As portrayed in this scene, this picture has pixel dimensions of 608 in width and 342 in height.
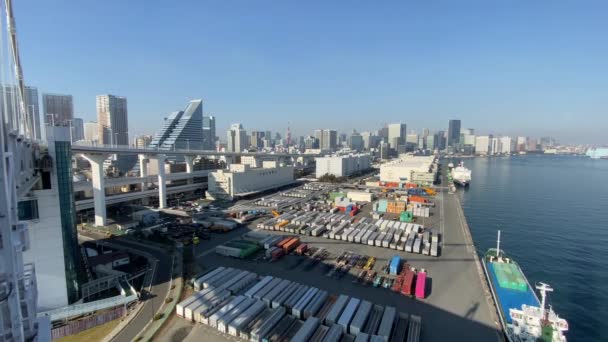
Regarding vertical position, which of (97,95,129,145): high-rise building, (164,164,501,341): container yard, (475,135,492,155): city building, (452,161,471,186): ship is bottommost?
(164,164,501,341): container yard

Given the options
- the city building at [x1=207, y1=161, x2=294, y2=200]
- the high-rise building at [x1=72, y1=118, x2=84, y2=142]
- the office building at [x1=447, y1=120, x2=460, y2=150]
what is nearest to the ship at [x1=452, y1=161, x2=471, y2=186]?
the city building at [x1=207, y1=161, x2=294, y2=200]

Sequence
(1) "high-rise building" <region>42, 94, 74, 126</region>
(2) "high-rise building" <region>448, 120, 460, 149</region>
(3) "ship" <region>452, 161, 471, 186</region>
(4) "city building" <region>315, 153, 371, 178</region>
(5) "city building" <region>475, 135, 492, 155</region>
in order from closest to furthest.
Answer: (1) "high-rise building" <region>42, 94, 74, 126</region>
(3) "ship" <region>452, 161, 471, 186</region>
(4) "city building" <region>315, 153, 371, 178</region>
(5) "city building" <region>475, 135, 492, 155</region>
(2) "high-rise building" <region>448, 120, 460, 149</region>

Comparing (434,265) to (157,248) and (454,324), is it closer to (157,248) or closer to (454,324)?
(454,324)

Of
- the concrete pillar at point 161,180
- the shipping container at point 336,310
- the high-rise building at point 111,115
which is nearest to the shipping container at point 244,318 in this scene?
the shipping container at point 336,310

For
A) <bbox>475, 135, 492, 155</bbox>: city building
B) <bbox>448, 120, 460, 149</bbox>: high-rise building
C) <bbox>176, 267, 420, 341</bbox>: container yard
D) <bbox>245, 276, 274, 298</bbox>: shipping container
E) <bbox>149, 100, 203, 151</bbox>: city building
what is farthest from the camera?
<bbox>448, 120, 460, 149</bbox>: high-rise building

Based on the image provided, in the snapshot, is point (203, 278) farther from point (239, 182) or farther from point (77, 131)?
point (77, 131)

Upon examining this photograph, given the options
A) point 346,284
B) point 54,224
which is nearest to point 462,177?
point 346,284

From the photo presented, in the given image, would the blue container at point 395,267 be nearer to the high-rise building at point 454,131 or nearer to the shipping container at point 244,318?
the shipping container at point 244,318

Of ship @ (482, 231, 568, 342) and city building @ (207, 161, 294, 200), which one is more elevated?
city building @ (207, 161, 294, 200)

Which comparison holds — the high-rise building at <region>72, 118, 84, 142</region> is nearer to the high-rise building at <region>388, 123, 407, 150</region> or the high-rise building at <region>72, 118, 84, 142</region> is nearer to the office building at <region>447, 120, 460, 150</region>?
the high-rise building at <region>388, 123, 407, 150</region>
